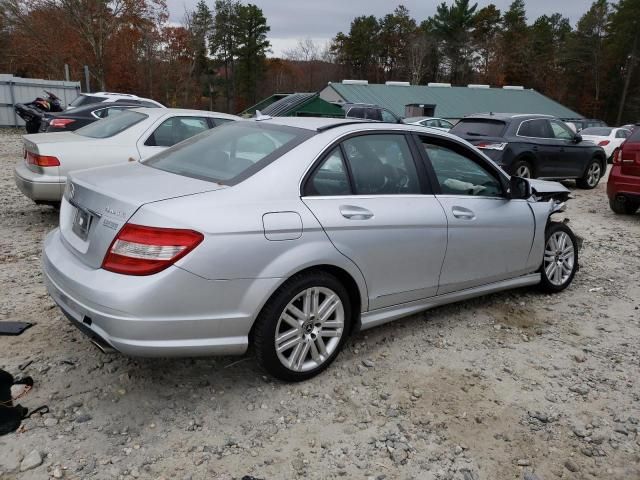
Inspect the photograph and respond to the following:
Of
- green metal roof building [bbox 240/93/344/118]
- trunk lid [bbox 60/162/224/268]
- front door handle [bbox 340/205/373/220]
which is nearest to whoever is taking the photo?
trunk lid [bbox 60/162/224/268]

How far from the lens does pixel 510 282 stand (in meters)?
4.42

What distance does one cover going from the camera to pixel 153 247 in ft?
8.51

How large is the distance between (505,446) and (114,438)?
2026 millimetres

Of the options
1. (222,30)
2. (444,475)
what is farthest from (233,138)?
(222,30)

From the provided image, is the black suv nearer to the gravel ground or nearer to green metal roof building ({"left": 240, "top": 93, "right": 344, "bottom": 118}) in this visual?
green metal roof building ({"left": 240, "top": 93, "right": 344, "bottom": 118})

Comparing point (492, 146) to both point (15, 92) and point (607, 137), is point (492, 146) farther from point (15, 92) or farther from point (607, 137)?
point (15, 92)

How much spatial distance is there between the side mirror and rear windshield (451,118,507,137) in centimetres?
627

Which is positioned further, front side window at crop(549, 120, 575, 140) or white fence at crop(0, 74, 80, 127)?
white fence at crop(0, 74, 80, 127)

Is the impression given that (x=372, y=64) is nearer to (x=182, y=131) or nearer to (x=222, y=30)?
(x=222, y=30)

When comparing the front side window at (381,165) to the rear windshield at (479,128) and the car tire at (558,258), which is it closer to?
the car tire at (558,258)

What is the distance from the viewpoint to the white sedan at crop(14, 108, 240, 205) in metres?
5.87

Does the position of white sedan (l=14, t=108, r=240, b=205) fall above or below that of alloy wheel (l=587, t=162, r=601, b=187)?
above

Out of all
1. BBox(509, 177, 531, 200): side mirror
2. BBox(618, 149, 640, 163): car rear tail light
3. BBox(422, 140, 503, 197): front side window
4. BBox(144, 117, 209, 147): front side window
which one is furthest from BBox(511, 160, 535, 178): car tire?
BBox(422, 140, 503, 197): front side window

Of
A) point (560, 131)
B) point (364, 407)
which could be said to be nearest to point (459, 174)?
point (364, 407)
